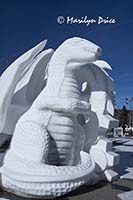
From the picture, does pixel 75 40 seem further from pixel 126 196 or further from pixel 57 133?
pixel 126 196

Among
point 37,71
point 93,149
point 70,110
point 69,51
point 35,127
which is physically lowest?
point 93,149

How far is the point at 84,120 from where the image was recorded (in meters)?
5.42

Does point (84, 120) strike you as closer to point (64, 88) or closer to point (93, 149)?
point (93, 149)

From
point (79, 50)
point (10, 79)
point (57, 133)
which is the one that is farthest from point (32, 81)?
point (57, 133)

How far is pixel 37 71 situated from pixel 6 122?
120cm

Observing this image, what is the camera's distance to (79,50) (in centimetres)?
466

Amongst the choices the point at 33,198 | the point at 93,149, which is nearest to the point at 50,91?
the point at 93,149

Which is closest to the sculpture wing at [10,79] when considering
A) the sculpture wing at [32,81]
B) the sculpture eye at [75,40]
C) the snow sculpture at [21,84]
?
the snow sculpture at [21,84]

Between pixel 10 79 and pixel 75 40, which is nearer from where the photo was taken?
pixel 10 79

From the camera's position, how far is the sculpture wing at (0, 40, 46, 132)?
4375 mm

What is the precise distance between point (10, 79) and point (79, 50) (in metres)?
1.34

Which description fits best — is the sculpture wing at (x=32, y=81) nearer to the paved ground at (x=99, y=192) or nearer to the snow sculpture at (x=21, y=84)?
the snow sculpture at (x=21, y=84)

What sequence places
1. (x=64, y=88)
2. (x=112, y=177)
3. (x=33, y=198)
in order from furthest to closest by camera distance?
(x=112, y=177) → (x=64, y=88) → (x=33, y=198)

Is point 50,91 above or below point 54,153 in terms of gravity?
above
